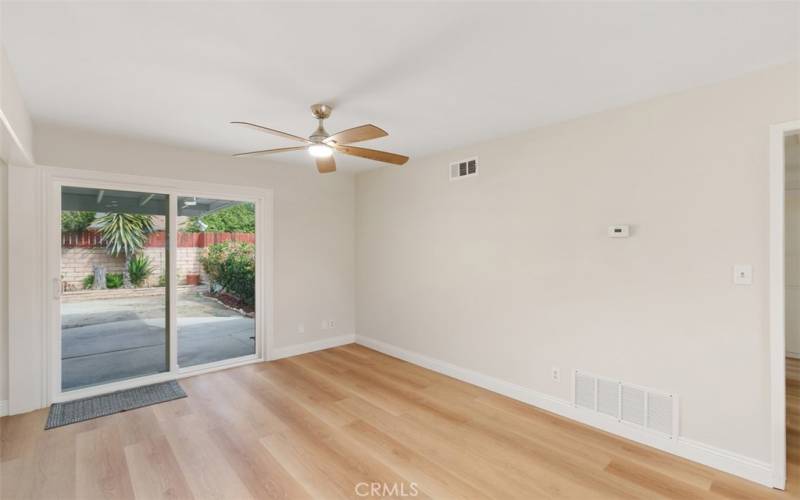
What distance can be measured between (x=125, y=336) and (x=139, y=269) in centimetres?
76

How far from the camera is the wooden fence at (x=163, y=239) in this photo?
355 centimetres

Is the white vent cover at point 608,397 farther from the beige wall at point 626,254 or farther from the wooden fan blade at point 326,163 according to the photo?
the wooden fan blade at point 326,163

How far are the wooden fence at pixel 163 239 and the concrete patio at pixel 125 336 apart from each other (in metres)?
0.55

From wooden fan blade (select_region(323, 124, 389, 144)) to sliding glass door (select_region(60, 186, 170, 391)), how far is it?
2.55 metres

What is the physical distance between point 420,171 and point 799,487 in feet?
13.0

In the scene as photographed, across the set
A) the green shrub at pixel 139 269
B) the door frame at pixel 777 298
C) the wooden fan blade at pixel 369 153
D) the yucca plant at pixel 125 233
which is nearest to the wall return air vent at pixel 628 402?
the door frame at pixel 777 298

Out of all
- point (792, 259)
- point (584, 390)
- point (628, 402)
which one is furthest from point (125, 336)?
point (792, 259)

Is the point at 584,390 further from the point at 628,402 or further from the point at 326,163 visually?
the point at 326,163

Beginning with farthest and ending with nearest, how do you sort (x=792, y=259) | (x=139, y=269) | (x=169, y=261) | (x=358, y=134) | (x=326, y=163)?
(x=792, y=259) → (x=169, y=261) → (x=139, y=269) → (x=326, y=163) → (x=358, y=134)

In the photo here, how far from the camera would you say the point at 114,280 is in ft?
12.3

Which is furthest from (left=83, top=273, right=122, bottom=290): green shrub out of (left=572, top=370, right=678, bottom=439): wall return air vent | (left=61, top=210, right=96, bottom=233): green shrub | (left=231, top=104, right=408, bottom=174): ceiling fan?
(left=572, top=370, right=678, bottom=439): wall return air vent

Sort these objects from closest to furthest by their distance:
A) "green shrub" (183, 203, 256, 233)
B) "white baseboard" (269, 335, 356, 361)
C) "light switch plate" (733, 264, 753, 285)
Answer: "light switch plate" (733, 264, 753, 285), "green shrub" (183, 203, 256, 233), "white baseboard" (269, 335, 356, 361)

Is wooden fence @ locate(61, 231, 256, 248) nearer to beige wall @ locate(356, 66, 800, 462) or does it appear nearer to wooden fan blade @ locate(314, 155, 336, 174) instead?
wooden fan blade @ locate(314, 155, 336, 174)

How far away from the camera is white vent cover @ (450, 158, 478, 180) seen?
12.9 feet
